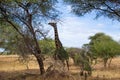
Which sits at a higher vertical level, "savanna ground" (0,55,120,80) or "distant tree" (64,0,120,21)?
"distant tree" (64,0,120,21)

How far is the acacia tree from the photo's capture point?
24.9 meters

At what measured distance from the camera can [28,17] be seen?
25.4m

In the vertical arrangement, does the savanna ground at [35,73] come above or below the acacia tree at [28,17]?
below

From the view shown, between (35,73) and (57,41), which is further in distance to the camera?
(35,73)

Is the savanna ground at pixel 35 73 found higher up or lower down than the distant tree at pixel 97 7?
lower down

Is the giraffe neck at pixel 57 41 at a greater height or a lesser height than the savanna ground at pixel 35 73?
greater

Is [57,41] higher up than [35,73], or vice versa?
[57,41]

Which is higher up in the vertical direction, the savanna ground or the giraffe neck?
the giraffe neck

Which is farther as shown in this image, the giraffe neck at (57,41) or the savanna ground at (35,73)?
the giraffe neck at (57,41)

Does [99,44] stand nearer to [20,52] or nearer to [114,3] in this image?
[114,3]

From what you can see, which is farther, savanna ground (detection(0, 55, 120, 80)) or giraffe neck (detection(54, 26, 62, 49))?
giraffe neck (detection(54, 26, 62, 49))

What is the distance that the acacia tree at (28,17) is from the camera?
2489 centimetres

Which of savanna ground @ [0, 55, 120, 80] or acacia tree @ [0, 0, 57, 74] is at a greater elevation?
acacia tree @ [0, 0, 57, 74]

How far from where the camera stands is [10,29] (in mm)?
26984
